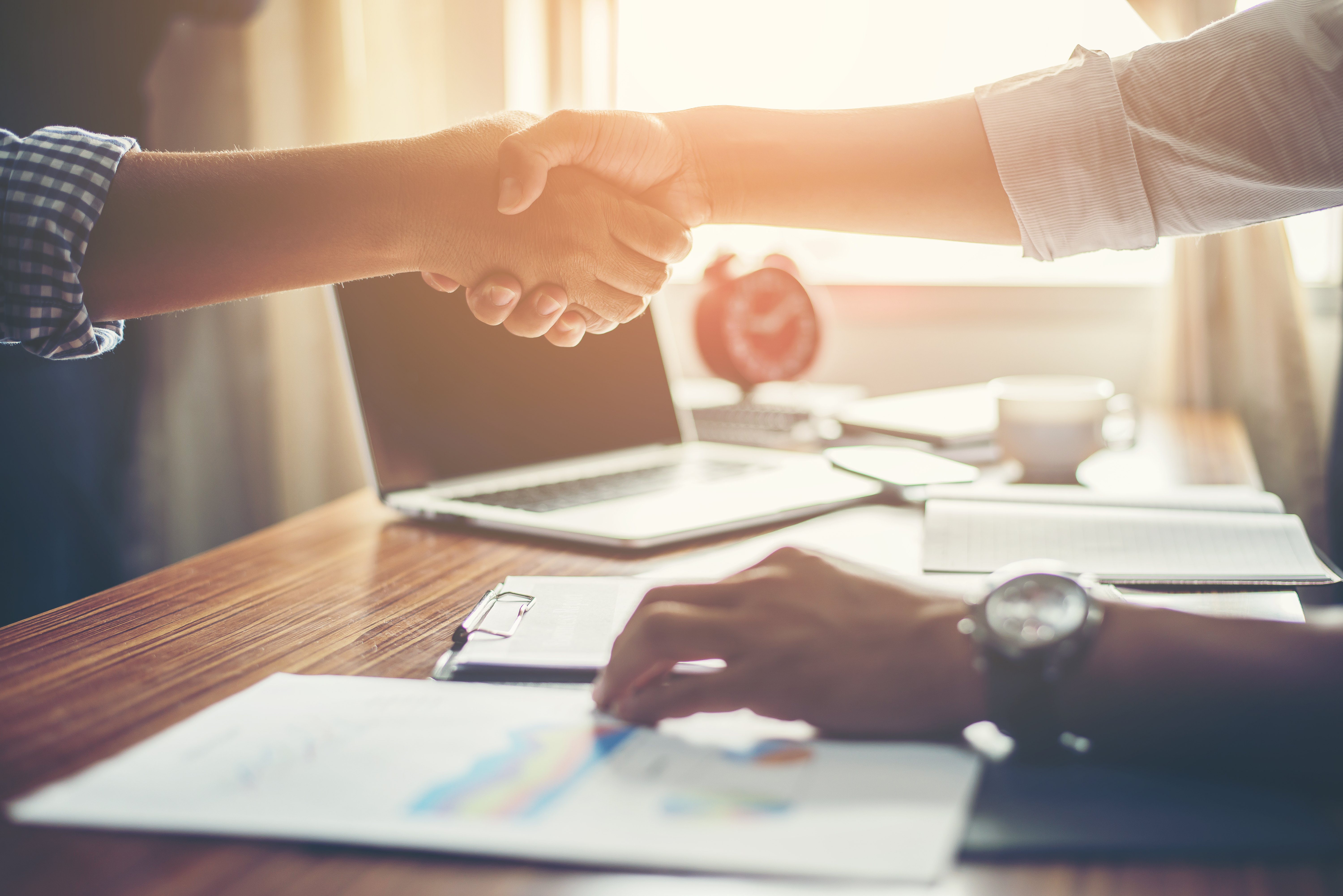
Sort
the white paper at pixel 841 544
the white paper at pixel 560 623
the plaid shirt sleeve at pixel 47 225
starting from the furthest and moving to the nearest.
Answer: the white paper at pixel 841 544 → the plaid shirt sleeve at pixel 47 225 → the white paper at pixel 560 623

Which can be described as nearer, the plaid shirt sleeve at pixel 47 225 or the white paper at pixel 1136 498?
the plaid shirt sleeve at pixel 47 225

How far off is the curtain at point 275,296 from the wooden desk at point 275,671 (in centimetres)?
99

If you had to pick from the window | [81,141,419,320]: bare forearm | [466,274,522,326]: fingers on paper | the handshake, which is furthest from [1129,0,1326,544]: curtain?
[81,141,419,320]: bare forearm

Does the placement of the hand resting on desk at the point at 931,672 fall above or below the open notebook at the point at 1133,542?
above

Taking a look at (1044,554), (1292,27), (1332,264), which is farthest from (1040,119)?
(1332,264)

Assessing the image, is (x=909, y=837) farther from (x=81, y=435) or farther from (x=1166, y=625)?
(x=81, y=435)

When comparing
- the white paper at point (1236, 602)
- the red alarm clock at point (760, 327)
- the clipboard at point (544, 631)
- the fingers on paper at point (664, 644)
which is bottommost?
the white paper at point (1236, 602)

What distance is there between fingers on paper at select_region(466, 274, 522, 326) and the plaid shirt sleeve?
365 millimetres

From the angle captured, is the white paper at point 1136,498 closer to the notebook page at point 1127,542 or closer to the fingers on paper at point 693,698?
the notebook page at point 1127,542

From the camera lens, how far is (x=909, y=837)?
37cm

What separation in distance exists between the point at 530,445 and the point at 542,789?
2.59 ft

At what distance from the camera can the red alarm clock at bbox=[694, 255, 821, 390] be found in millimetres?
1652

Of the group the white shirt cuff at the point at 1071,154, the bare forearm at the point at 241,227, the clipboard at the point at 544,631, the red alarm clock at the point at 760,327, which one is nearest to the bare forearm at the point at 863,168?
the white shirt cuff at the point at 1071,154

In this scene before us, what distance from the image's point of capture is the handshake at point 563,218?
3.22 feet
